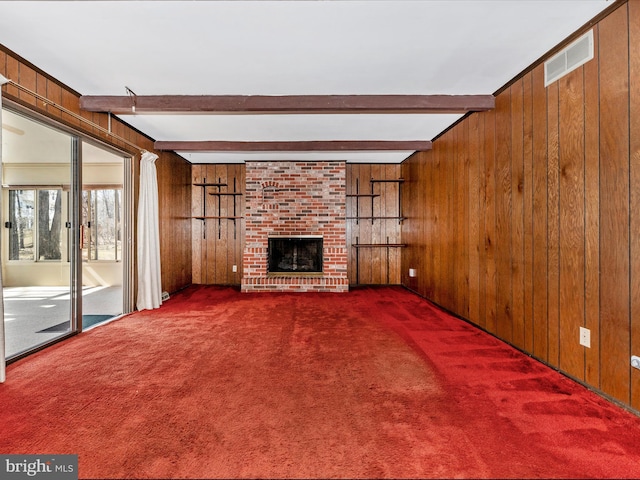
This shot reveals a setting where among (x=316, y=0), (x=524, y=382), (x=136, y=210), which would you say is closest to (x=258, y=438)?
(x=524, y=382)

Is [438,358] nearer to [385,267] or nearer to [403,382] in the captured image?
[403,382]

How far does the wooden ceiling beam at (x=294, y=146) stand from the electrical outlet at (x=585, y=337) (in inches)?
127

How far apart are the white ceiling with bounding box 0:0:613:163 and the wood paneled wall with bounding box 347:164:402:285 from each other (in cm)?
298

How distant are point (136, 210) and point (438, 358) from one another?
13.1ft

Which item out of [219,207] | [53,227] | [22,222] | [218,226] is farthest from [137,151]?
[22,222]

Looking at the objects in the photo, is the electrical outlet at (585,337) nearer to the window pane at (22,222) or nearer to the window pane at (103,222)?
the window pane at (103,222)

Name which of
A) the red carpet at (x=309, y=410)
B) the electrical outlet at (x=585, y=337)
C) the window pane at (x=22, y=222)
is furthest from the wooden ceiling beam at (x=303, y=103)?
the window pane at (x=22, y=222)

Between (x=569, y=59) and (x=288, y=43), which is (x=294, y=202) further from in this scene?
(x=569, y=59)

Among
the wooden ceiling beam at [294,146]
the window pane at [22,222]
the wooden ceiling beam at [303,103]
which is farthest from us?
the window pane at [22,222]

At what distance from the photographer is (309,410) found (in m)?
1.76

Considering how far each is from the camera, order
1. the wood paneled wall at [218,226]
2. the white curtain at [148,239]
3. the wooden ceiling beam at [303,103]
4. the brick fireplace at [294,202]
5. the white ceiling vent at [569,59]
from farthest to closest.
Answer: the wood paneled wall at [218,226]
the brick fireplace at [294,202]
the white curtain at [148,239]
the wooden ceiling beam at [303,103]
the white ceiling vent at [569,59]

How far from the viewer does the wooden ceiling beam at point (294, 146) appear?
4516 mm

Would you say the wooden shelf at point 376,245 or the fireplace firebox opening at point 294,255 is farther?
the wooden shelf at point 376,245

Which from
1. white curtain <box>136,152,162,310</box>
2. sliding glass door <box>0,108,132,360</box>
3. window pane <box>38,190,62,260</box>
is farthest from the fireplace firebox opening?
window pane <box>38,190,62,260</box>
